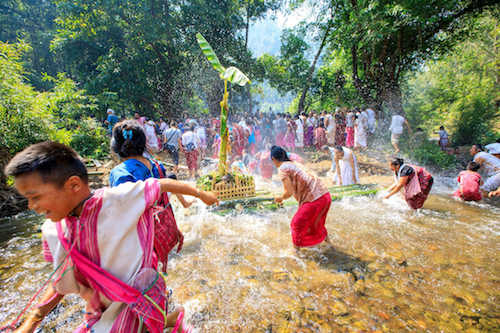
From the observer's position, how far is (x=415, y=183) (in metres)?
4.97

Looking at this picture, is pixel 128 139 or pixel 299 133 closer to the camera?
pixel 128 139

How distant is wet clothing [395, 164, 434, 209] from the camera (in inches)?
194

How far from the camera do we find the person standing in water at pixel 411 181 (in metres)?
4.91

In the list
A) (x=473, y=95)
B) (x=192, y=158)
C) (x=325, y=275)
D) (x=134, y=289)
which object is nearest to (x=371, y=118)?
(x=473, y=95)

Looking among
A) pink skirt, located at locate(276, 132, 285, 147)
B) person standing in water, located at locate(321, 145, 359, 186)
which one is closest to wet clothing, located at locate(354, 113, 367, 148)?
pink skirt, located at locate(276, 132, 285, 147)

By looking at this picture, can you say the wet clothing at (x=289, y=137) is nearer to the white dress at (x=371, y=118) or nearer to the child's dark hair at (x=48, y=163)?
the white dress at (x=371, y=118)

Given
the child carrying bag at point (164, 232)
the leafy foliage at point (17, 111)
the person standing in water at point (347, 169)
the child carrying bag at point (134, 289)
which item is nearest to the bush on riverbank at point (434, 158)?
the person standing in water at point (347, 169)

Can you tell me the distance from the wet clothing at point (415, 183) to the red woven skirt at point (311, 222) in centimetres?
246

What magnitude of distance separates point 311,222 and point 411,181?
2888 millimetres

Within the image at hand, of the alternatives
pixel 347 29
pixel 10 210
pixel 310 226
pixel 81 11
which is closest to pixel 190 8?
pixel 81 11

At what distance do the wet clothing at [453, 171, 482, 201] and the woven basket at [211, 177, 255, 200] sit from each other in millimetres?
5100

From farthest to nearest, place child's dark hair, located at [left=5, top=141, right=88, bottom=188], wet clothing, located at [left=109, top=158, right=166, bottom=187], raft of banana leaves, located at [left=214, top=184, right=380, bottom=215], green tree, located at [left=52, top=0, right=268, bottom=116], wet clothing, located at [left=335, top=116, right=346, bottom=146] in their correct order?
green tree, located at [left=52, top=0, right=268, bottom=116]
wet clothing, located at [left=335, top=116, right=346, bottom=146]
raft of banana leaves, located at [left=214, top=184, right=380, bottom=215]
wet clothing, located at [left=109, top=158, right=166, bottom=187]
child's dark hair, located at [left=5, top=141, right=88, bottom=188]

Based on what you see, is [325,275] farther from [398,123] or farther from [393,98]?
[393,98]

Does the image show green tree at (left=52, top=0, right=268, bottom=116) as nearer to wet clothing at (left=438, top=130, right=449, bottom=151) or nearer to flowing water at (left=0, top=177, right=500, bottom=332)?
flowing water at (left=0, top=177, right=500, bottom=332)
